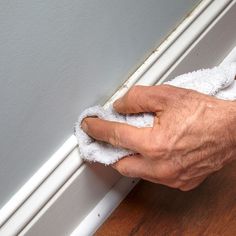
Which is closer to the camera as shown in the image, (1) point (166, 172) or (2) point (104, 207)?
(1) point (166, 172)

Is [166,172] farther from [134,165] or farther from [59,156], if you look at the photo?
[59,156]

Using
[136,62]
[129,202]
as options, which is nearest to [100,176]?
[129,202]

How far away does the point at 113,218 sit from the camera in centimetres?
58

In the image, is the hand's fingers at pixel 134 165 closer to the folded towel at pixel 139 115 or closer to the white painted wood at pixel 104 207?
the folded towel at pixel 139 115

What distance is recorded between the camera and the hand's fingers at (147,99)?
17.6 inches

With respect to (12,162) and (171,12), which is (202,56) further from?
(12,162)

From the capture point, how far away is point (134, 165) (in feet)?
1.53

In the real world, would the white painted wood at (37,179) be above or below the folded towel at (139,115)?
above

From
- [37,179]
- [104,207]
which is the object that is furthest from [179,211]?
[37,179]

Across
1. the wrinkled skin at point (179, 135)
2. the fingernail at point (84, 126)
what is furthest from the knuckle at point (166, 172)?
the fingernail at point (84, 126)

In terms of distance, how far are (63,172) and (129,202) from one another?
5.3 inches

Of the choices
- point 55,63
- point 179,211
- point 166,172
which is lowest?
point 179,211

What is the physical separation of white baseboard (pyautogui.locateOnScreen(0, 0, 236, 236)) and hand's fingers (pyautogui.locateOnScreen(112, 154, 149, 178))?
66mm

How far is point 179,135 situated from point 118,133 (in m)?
0.07
